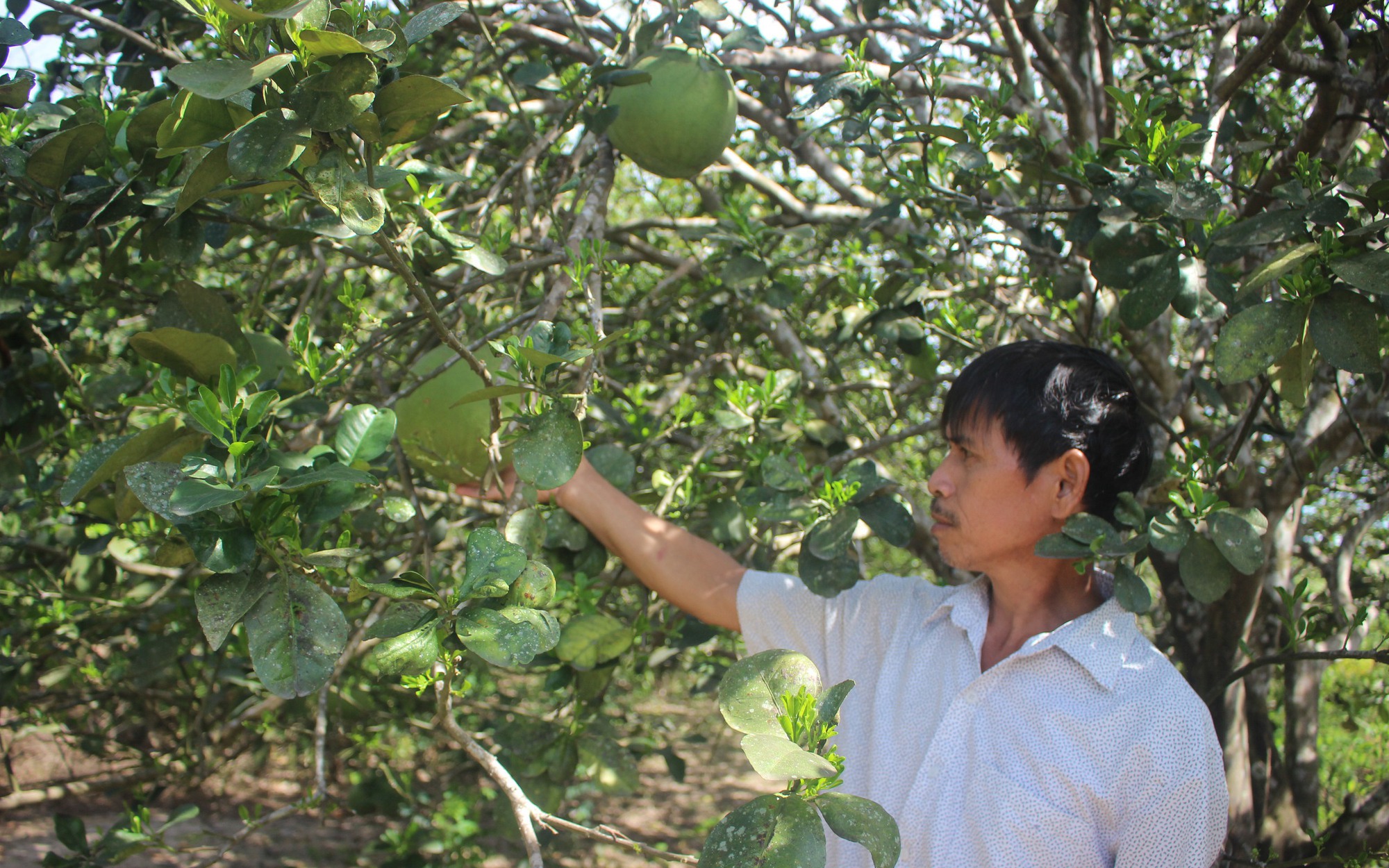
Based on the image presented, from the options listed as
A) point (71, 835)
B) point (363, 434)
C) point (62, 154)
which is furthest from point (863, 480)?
point (71, 835)

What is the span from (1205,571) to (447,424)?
45.5 inches

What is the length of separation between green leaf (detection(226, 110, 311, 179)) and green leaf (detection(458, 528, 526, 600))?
41 cm

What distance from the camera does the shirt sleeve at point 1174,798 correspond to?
1.25 metres

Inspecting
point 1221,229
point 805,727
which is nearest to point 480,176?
point 1221,229

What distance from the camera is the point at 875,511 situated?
61.1 inches

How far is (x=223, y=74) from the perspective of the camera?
36.8 inches

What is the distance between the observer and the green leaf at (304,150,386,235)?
41.9 inches

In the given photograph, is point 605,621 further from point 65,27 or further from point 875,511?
point 65,27

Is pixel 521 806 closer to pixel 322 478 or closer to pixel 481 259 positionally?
pixel 322 478

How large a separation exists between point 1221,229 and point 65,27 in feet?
6.99

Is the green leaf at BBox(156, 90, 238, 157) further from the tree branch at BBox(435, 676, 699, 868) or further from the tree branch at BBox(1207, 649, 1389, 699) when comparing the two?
the tree branch at BBox(1207, 649, 1389, 699)

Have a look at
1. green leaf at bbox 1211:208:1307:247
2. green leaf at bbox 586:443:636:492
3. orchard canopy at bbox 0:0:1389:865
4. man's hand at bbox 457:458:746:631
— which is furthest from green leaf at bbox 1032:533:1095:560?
green leaf at bbox 586:443:636:492

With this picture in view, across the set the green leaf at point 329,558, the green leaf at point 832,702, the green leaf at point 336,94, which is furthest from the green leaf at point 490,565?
the green leaf at point 336,94

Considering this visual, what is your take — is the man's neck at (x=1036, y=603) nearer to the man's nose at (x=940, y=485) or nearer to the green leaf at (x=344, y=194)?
the man's nose at (x=940, y=485)
